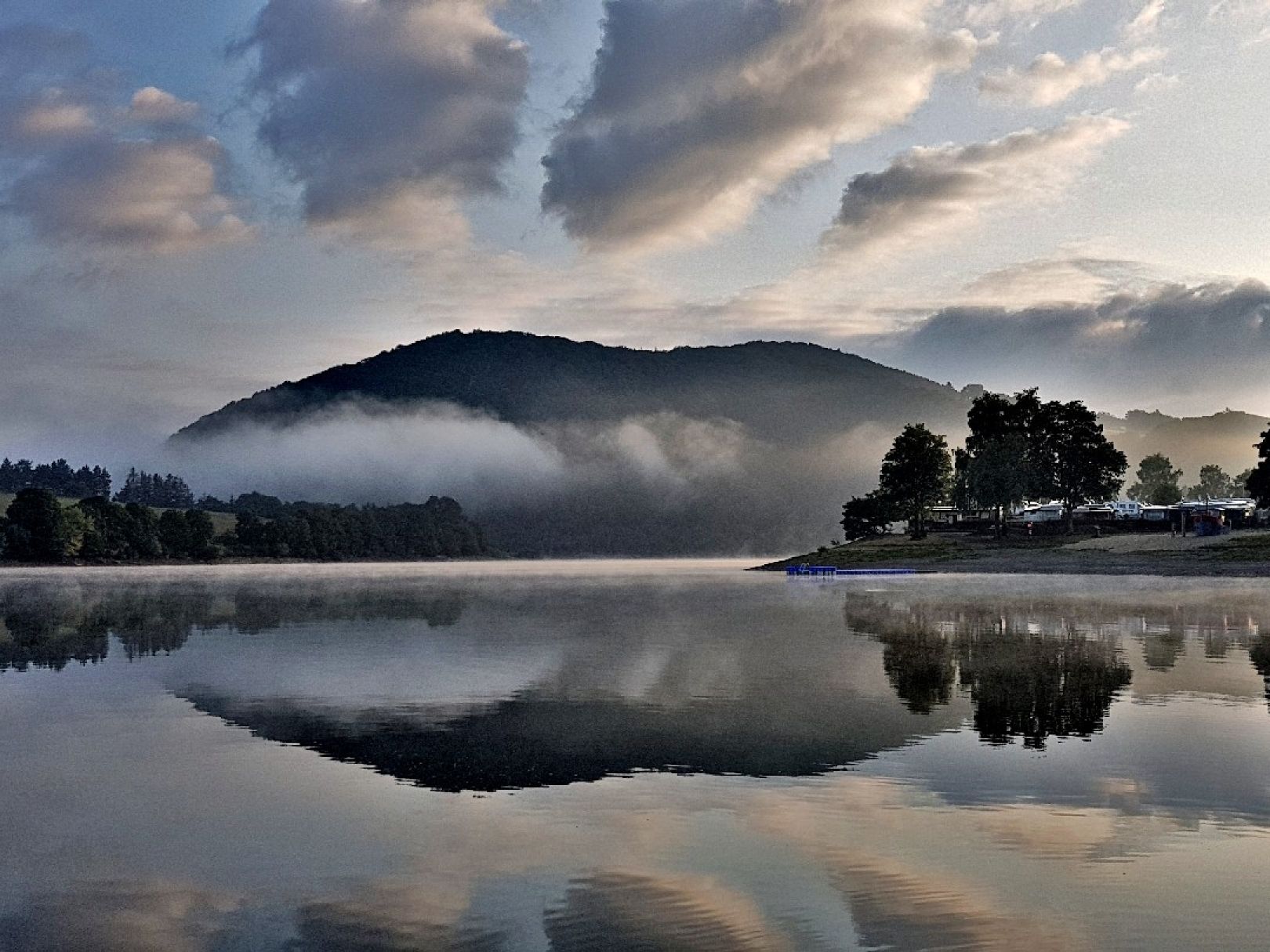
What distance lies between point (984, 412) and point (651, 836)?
192360mm

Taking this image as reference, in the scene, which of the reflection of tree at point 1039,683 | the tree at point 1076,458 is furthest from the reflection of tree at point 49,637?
the tree at point 1076,458

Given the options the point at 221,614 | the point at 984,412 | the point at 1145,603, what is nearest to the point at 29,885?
→ the point at 221,614

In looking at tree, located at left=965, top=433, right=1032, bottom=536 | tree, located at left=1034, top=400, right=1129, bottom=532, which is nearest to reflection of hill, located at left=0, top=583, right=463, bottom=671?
tree, located at left=965, top=433, right=1032, bottom=536

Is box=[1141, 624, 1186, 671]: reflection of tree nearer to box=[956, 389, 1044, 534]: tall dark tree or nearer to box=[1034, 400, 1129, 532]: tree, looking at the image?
box=[956, 389, 1044, 534]: tall dark tree

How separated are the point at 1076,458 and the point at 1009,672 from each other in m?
148

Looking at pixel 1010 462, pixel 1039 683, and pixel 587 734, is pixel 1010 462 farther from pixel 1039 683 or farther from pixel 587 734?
pixel 587 734

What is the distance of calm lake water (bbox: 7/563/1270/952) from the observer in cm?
1448

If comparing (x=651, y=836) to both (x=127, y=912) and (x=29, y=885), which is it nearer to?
(x=127, y=912)

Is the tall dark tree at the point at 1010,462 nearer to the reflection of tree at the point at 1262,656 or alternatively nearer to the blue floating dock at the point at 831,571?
the blue floating dock at the point at 831,571

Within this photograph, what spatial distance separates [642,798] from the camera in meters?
21.1

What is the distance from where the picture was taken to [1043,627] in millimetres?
57656

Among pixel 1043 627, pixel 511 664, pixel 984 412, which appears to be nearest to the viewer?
Answer: pixel 511 664

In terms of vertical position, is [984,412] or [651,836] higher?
[984,412]

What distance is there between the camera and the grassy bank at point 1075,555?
125062 mm
